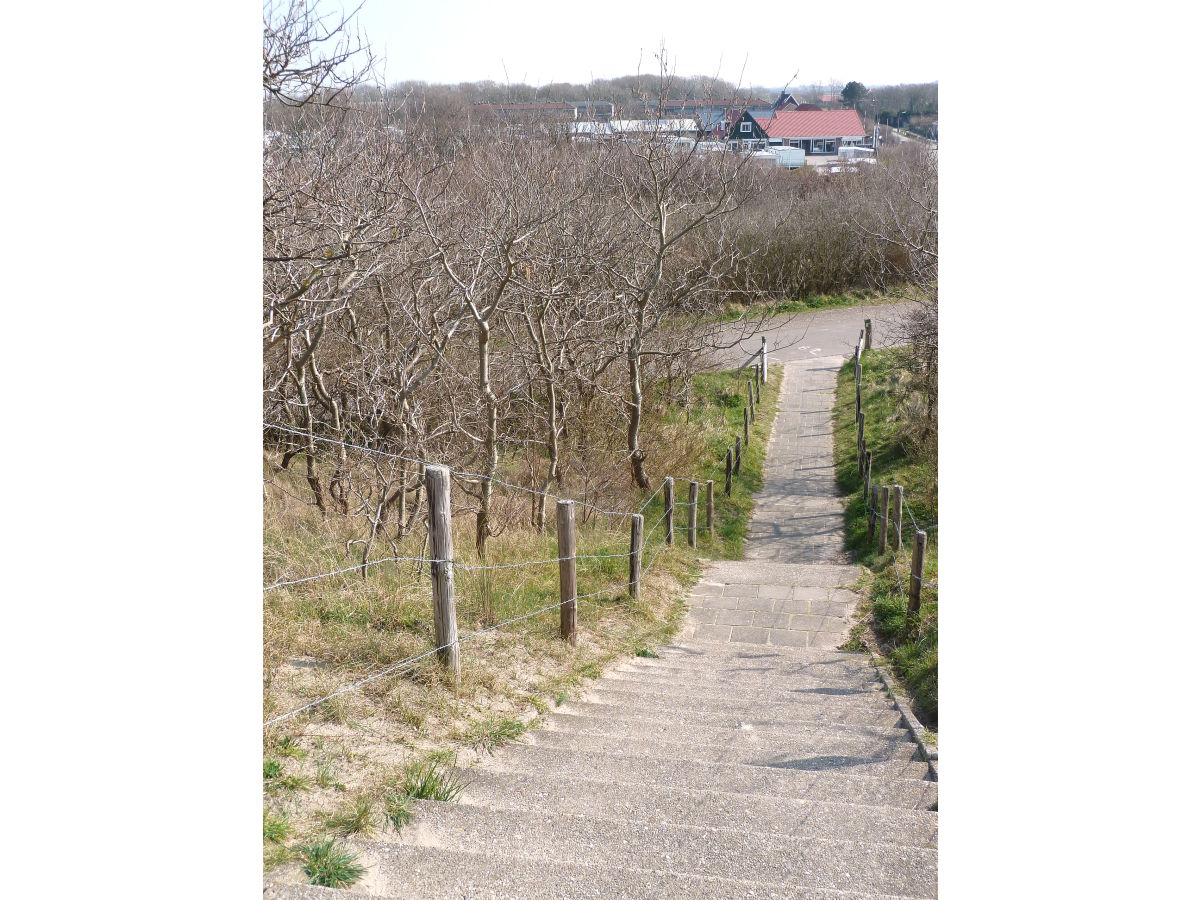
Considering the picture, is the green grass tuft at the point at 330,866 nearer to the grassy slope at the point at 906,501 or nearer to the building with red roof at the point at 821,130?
the grassy slope at the point at 906,501

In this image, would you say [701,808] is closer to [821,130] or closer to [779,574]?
[779,574]

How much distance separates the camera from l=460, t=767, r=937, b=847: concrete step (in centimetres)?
314

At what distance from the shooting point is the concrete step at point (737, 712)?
4588 mm

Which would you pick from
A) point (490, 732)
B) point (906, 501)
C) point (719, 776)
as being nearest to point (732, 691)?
point (719, 776)

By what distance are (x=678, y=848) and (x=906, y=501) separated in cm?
950

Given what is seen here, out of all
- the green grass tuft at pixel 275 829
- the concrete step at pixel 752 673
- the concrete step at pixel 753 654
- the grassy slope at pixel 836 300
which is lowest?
the concrete step at pixel 753 654

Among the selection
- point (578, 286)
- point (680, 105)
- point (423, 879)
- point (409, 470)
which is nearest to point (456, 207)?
point (578, 286)

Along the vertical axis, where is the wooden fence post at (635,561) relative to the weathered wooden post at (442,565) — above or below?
below

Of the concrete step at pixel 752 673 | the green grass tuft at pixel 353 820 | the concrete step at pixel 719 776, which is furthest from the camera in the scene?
the concrete step at pixel 752 673

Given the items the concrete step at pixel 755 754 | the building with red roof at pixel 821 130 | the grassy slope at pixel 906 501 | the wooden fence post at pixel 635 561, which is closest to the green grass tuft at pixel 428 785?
the concrete step at pixel 755 754

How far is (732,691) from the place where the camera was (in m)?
5.27

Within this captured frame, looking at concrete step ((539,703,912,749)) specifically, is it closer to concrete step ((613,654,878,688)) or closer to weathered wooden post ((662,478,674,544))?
concrete step ((613,654,878,688))

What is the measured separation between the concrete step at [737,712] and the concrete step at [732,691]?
0.33 ft

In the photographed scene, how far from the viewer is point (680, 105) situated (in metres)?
11.1
